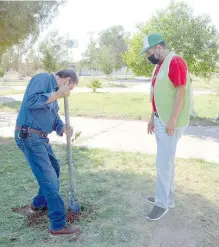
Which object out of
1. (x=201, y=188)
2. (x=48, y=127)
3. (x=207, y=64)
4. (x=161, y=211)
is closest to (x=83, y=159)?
(x=201, y=188)

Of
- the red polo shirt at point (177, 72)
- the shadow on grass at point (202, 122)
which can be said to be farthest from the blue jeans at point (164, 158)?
the shadow on grass at point (202, 122)

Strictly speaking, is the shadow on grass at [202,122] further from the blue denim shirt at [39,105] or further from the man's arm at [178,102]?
the blue denim shirt at [39,105]

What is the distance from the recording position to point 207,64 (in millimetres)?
10914

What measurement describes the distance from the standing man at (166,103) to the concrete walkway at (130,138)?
3.16 metres

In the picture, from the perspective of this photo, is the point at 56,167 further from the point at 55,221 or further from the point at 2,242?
the point at 2,242

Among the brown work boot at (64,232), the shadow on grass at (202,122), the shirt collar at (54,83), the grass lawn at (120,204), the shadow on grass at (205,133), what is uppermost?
the shirt collar at (54,83)

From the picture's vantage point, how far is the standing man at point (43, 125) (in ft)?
10.2

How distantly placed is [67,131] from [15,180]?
2.10 metres

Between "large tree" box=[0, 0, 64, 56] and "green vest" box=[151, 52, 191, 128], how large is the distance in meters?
4.99

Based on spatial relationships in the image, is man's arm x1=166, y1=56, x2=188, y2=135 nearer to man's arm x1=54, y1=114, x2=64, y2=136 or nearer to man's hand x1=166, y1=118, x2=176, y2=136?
man's hand x1=166, y1=118, x2=176, y2=136

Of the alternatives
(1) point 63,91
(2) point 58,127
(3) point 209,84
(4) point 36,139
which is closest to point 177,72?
(1) point 63,91

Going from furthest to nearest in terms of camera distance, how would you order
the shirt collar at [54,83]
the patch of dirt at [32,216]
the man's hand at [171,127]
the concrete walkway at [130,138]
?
the concrete walkway at [130,138], the patch of dirt at [32,216], the man's hand at [171,127], the shirt collar at [54,83]

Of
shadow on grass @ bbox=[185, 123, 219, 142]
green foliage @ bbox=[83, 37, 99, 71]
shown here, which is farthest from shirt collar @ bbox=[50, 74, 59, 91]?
green foliage @ bbox=[83, 37, 99, 71]

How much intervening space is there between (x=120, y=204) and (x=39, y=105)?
186 cm
